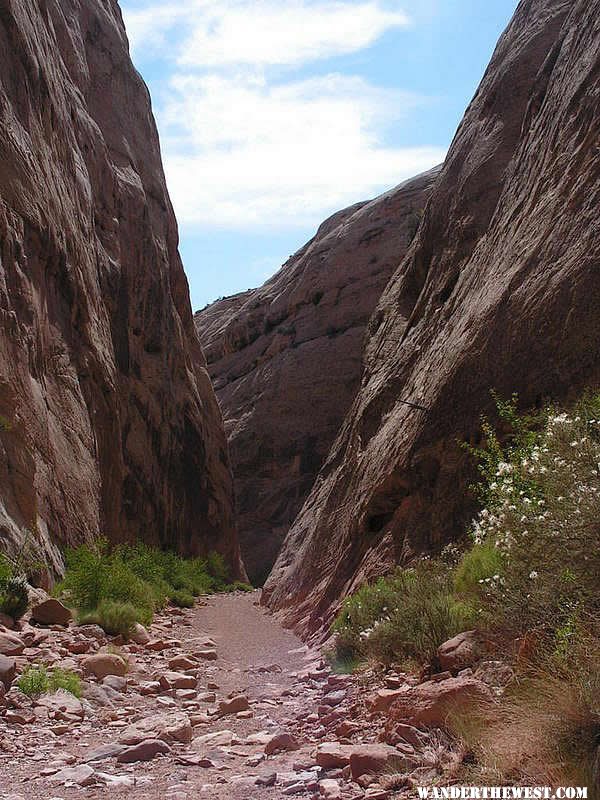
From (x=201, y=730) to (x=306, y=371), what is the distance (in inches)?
1426

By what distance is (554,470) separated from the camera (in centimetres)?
473

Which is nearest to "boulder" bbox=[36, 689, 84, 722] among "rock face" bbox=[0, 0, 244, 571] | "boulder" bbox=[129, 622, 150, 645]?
"boulder" bbox=[129, 622, 150, 645]

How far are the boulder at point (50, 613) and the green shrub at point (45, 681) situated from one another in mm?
1855

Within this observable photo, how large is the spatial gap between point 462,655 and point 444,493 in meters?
5.66

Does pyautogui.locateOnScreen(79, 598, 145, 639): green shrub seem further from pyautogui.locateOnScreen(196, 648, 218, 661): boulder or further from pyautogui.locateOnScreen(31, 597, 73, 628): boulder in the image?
pyautogui.locateOnScreen(196, 648, 218, 661): boulder

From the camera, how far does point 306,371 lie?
41.8 meters

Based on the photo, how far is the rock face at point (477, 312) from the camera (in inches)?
392

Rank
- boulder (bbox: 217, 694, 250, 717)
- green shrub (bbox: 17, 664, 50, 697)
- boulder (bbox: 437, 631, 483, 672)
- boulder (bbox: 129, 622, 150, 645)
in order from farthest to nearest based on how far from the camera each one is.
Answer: boulder (bbox: 129, 622, 150, 645) < boulder (bbox: 217, 694, 250, 717) < green shrub (bbox: 17, 664, 50, 697) < boulder (bbox: 437, 631, 483, 672)

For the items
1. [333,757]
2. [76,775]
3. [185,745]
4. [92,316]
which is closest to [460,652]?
[333,757]

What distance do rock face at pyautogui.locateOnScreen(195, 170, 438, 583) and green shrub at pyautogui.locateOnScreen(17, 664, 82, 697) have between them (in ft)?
107

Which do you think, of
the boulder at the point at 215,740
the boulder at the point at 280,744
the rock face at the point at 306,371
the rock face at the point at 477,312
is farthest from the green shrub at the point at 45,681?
the rock face at the point at 306,371

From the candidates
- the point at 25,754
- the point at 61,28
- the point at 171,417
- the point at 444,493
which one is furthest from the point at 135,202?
the point at 25,754

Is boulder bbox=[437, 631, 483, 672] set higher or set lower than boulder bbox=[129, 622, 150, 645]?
higher

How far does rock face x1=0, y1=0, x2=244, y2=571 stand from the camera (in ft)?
45.0
